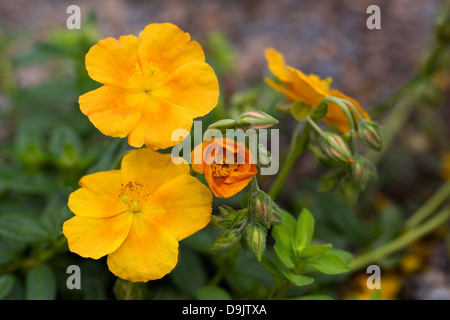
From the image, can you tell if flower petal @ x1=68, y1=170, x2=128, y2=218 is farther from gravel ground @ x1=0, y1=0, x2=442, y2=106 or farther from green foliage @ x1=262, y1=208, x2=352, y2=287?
gravel ground @ x1=0, y1=0, x2=442, y2=106

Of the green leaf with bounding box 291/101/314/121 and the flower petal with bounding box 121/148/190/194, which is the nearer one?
the flower petal with bounding box 121/148/190/194

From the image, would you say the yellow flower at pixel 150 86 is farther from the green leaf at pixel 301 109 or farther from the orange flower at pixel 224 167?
the green leaf at pixel 301 109

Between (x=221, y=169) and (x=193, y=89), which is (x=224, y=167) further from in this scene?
(x=193, y=89)

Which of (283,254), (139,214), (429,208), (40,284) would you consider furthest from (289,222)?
(429,208)

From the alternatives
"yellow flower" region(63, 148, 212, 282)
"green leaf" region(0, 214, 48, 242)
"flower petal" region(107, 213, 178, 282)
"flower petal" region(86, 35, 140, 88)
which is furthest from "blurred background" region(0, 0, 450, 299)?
"flower petal" region(86, 35, 140, 88)

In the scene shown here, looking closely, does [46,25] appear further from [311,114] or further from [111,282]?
[311,114]
